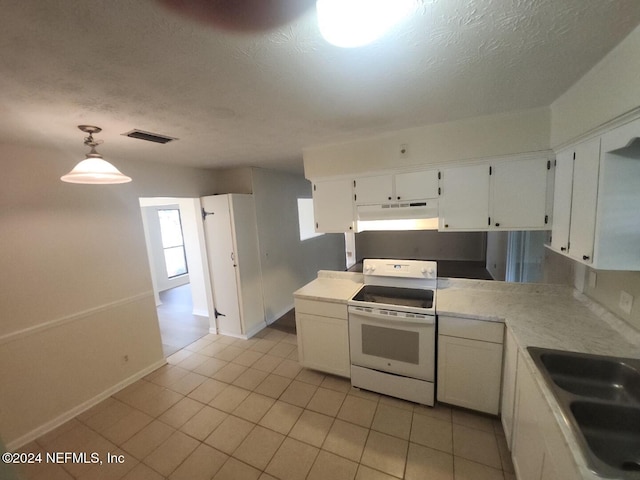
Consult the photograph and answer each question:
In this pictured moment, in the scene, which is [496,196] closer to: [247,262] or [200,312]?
[247,262]

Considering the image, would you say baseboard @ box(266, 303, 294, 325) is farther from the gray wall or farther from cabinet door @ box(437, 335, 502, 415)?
the gray wall

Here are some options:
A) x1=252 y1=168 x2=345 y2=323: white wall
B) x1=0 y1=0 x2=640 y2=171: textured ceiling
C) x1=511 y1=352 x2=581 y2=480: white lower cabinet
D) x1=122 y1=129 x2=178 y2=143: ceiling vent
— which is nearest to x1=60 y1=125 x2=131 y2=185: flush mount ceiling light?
x1=0 y1=0 x2=640 y2=171: textured ceiling

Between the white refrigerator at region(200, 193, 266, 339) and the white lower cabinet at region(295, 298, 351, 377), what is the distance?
1261 mm

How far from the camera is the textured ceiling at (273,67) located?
2.90 feet

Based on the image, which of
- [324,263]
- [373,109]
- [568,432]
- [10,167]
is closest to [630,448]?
[568,432]

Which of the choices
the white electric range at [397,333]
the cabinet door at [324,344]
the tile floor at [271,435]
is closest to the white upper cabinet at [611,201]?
the white electric range at [397,333]

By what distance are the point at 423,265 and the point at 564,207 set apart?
1.16 m

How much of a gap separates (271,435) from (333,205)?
216 cm

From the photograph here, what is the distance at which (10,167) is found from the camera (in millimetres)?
2041

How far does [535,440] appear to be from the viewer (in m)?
1.30

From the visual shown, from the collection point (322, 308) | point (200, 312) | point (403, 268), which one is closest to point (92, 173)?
point (322, 308)

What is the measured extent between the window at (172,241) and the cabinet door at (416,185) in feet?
19.7

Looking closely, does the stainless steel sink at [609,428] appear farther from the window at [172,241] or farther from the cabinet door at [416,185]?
the window at [172,241]

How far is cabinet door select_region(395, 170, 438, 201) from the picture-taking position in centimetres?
236
